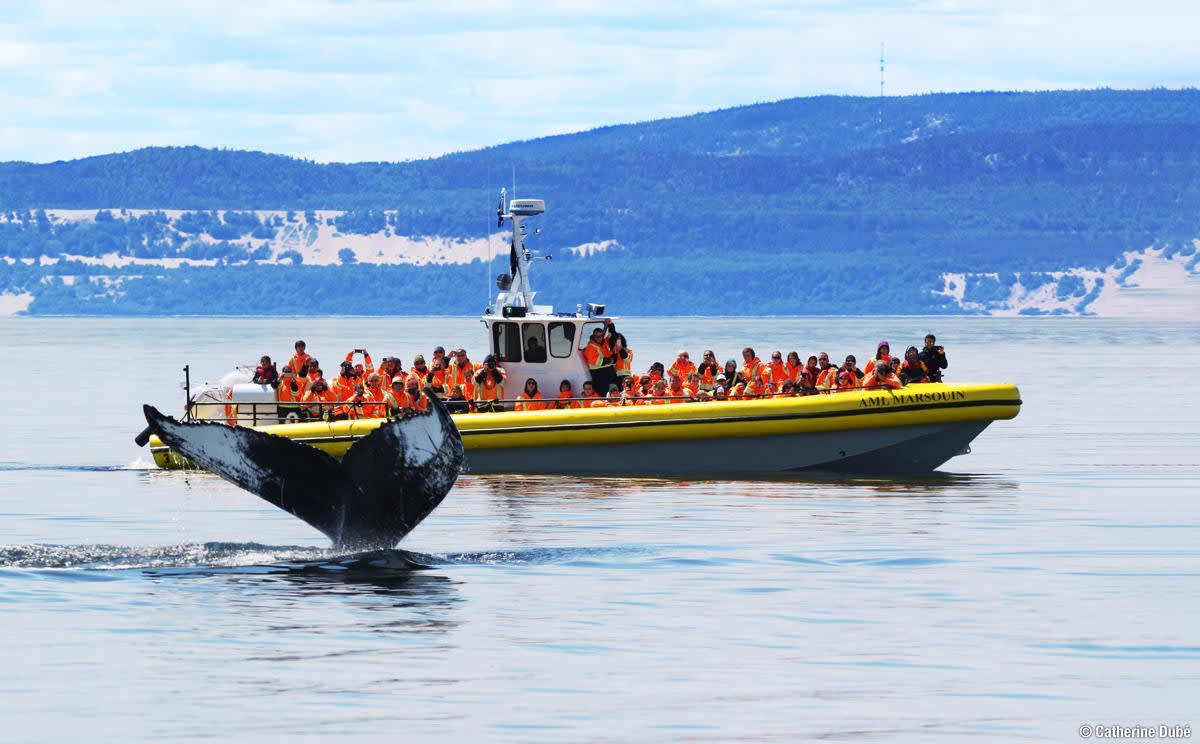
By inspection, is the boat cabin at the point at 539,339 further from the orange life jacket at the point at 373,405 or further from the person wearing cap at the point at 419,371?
the orange life jacket at the point at 373,405

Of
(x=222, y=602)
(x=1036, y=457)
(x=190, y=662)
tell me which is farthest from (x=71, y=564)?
(x=1036, y=457)

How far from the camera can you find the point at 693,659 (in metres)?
16.5

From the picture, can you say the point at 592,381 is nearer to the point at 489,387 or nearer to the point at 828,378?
the point at 489,387

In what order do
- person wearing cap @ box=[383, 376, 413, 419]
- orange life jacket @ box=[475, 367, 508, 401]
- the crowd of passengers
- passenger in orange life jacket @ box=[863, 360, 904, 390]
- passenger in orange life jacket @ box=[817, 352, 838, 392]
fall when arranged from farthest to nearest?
orange life jacket @ box=[475, 367, 508, 401] < passenger in orange life jacket @ box=[817, 352, 838, 392] < the crowd of passengers < passenger in orange life jacket @ box=[863, 360, 904, 390] < person wearing cap @ box=[383, 376, 413, 419]

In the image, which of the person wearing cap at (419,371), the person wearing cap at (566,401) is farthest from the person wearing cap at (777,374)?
the person wearing cap at (419,371)

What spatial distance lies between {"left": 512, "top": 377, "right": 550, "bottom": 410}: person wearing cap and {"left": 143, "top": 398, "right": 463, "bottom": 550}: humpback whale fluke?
11.6 meters

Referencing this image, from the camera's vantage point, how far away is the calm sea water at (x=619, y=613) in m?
14.8

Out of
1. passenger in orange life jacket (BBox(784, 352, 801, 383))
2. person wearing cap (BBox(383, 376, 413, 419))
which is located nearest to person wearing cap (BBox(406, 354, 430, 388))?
person wearing cap (BBox(383, 376, 413, 419))

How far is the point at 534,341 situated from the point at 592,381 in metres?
1.05

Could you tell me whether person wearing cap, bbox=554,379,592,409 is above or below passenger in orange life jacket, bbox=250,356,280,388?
below

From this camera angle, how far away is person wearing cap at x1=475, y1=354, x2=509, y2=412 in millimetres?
31391

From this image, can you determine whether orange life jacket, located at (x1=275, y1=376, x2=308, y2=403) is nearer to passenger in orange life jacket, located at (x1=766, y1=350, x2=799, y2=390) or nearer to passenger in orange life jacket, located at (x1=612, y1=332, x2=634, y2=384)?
passenger in orange life jacket, located at (x1=612, y1=332, x2=634, y2=384)

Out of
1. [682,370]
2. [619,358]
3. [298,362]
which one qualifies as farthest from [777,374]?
[298,362]

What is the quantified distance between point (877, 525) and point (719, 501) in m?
3.03
